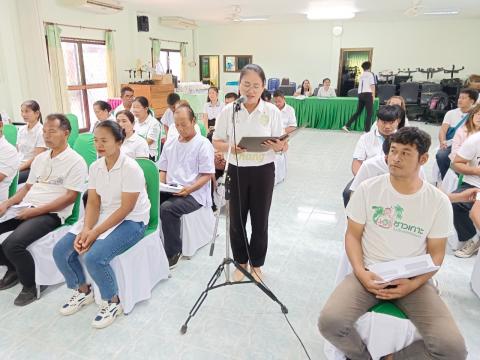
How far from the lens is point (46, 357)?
5.86 ft

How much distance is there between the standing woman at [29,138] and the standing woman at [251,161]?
2104 mm

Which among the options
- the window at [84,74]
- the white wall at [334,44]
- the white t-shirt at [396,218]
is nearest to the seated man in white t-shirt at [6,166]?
the white t-shirt at [396,218]

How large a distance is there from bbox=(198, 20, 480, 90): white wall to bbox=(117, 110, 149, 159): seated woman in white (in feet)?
30.2

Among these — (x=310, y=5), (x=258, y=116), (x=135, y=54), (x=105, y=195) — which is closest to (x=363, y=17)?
(x=310, y=5)

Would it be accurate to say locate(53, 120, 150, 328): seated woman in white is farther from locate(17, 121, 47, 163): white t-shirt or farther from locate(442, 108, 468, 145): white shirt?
locate(442, 108, 468, 145): white shirt

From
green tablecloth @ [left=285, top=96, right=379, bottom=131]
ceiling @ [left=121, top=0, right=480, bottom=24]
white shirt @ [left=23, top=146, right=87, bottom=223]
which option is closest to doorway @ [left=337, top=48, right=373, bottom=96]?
ceiling @ [left=121, top=0, right=480, bottom=24]

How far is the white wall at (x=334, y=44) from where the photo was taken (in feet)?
32.8

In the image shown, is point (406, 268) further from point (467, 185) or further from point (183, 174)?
point (183, 174)

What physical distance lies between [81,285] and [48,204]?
554 mm

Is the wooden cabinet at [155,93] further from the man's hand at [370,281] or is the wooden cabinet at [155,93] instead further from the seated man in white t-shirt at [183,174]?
the man's hand at [370,281]

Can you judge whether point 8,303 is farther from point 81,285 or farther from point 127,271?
point 127,271

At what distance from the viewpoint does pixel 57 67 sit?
6.34 meters

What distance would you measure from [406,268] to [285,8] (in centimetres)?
782

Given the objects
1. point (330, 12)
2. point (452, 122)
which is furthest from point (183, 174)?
point (330, 12)
